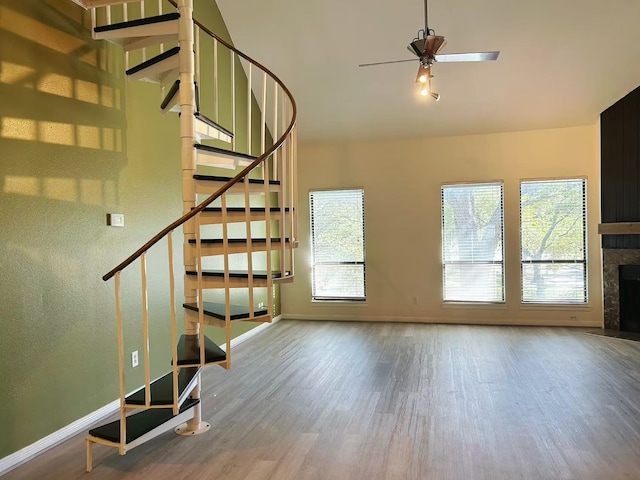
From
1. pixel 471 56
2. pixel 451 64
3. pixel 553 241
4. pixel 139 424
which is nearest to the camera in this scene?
pixel 139 424

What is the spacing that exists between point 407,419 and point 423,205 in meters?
A: 3.94

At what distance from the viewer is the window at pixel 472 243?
643 centimetres

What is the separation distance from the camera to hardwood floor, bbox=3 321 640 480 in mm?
2613

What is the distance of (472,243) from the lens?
21.4ft

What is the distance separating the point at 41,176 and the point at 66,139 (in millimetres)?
349

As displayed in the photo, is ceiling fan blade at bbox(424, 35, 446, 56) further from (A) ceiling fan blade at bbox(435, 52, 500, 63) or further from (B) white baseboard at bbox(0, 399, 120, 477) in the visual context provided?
(B) white baseboard at bbox(0, 399, 120, 477)

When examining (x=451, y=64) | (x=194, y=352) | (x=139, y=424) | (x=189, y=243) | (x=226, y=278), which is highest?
(x=451, y=64)

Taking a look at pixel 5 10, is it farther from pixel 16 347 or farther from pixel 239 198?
pixel 239 198

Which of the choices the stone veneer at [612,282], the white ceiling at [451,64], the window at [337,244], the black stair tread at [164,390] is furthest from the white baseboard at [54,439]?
the stone veneer at [612,282]

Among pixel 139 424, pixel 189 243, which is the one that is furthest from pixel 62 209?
pixel 139 424

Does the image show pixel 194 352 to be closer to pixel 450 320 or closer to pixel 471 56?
pixel 471 56

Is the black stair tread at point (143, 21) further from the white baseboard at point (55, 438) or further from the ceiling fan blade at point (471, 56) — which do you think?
the white baseboard at point (55, 438)

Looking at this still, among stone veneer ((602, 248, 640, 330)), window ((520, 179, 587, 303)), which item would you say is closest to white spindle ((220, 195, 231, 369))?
window ((520, 179, 587, 303))

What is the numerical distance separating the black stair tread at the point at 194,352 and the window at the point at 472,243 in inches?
173
